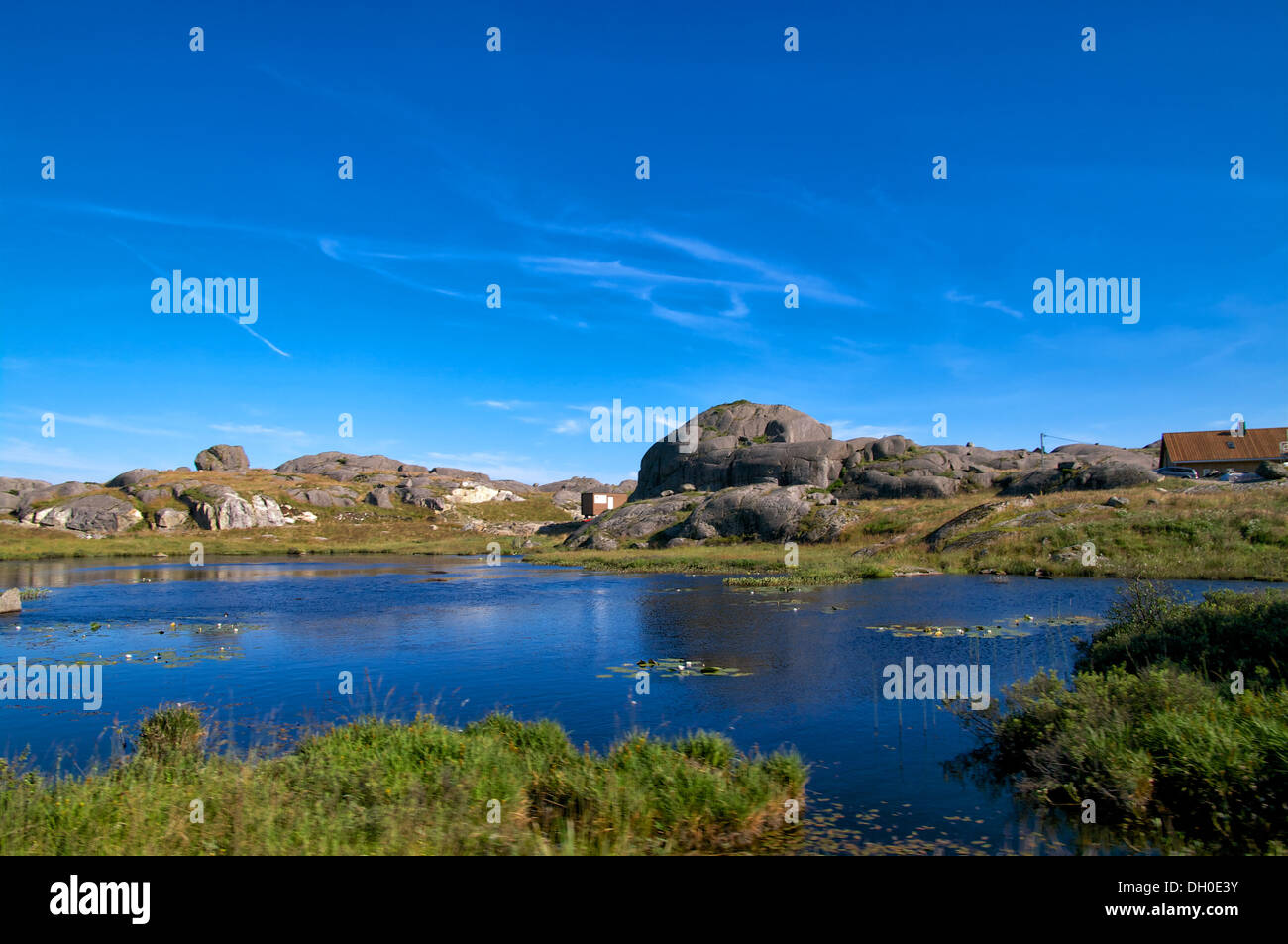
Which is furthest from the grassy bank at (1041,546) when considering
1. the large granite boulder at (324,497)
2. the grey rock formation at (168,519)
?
the large granite boulder at (324,497)

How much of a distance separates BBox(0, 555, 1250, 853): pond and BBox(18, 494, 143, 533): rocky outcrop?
89869 millimetres

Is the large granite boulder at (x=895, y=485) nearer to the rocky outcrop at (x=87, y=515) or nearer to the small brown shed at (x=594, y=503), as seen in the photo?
the small brown shed at (x=594, y=503)

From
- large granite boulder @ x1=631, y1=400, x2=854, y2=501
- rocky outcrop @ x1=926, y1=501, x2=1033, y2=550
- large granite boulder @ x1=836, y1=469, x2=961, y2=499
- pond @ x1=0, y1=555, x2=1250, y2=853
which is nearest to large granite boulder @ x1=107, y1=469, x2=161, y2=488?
large granite boulder @ x1=631, y1=400, x2=854, y2=501

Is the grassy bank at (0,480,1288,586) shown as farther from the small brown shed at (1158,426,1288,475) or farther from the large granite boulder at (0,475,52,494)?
the large granite boulder at (0,475,52,494)

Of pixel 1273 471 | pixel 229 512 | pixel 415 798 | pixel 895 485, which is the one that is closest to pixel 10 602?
pixel 415 798

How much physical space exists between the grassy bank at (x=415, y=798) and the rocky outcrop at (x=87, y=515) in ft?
436

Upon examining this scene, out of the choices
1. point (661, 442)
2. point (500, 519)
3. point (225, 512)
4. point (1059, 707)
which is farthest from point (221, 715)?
point (500, 519)

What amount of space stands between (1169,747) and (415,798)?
33.5ft

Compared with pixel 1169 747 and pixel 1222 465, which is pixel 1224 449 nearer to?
pixel 1222 465

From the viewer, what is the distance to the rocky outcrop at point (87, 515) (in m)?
117
